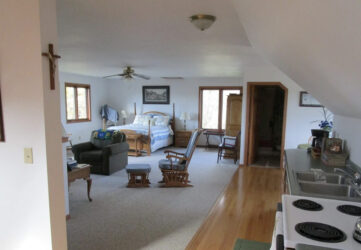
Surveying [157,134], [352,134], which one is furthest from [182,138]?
[352,134]

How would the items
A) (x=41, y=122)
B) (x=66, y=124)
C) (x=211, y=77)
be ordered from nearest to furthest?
(x=41, y=122) → (x=66, y=124) → (x=211, y=77)

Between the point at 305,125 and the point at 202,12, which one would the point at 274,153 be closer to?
the point at 305,125

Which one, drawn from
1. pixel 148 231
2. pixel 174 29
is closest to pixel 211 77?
pixel 174 29

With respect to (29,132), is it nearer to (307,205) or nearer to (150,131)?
(307,205)

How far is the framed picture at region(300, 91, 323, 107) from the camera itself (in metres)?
5.37

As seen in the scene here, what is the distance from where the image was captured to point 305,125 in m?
5.46

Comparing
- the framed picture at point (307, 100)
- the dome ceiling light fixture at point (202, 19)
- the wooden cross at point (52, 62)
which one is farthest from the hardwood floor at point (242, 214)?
the dome ceiling light fixture at point (202, 19)

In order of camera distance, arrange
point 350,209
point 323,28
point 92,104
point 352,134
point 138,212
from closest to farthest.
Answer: point 323,28 → point 350,209 → point 352,134 → point 138,212 → point 92,104

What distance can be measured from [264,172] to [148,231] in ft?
10.9

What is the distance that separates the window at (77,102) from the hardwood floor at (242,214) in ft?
17.8

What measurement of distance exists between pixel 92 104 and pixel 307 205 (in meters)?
8.16

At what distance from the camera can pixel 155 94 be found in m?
9.01

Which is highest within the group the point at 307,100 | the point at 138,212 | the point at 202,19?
the point at 202,19

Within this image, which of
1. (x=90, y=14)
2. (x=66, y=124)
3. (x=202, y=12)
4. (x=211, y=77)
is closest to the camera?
(x=202, y=12)
